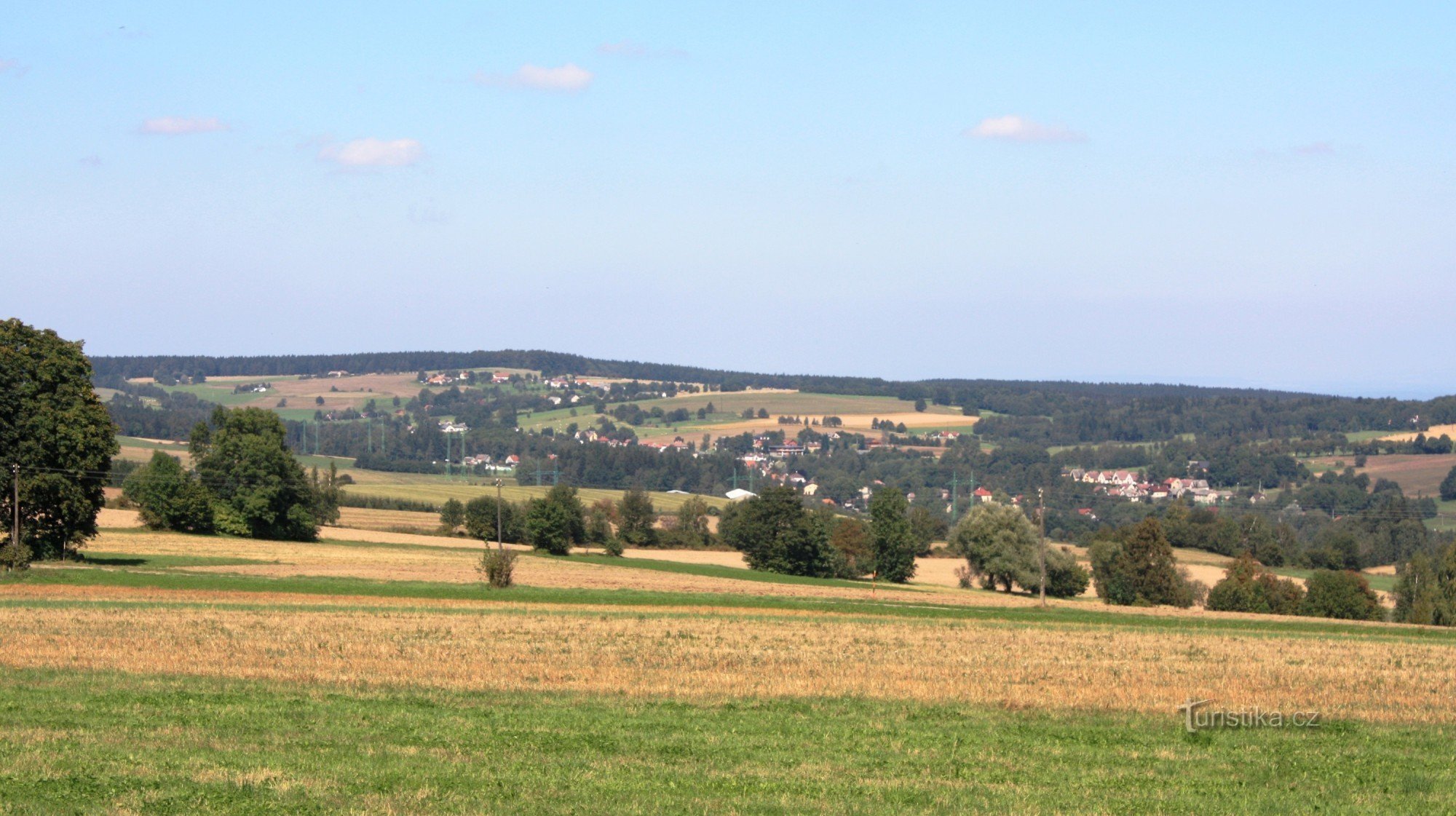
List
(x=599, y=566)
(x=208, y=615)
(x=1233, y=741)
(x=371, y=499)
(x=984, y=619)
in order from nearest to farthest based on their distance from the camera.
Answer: (x=1233, y=741) → (x=208, y=615) → (x=984, y=619) → (x=599, y=566) → (x=371, y=499)

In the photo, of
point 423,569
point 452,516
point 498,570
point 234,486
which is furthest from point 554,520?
point 498,570

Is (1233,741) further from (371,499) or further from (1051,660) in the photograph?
(371,499)

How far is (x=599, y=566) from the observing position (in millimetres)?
87688

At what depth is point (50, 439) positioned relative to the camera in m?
61.7

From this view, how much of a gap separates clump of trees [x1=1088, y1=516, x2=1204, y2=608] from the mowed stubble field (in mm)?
49361

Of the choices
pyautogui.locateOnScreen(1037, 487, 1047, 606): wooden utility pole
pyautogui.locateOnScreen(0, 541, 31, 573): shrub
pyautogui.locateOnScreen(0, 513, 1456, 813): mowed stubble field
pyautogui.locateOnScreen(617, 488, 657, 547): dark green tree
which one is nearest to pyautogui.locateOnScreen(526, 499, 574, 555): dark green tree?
pyautogui.locateOnScreen(617, 488, 657, 547): dark green tree

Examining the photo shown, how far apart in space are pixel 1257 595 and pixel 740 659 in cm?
7236

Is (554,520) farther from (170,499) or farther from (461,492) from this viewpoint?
(461,492)

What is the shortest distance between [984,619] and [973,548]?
45.5 m

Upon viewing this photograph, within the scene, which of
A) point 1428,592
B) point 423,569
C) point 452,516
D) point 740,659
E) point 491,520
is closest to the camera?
point 740,659

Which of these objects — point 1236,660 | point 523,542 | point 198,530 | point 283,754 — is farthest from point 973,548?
point 283,754

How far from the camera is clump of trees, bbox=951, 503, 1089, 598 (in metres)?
92.7

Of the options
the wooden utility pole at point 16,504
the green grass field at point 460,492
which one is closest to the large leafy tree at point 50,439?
the wooden utility pole at point 16,504

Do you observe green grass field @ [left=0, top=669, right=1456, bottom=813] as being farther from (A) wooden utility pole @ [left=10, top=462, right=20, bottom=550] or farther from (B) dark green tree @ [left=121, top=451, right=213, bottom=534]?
(B) dark green tree @ [left=121, top=451, right=213, bottom=534]
